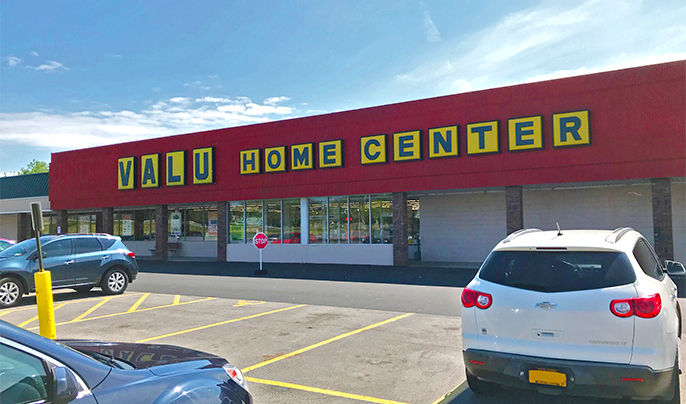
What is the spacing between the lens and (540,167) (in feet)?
58.6

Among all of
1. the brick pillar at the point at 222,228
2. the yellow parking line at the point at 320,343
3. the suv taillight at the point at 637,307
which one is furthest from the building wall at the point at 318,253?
the suv taillight at the point at 637,307

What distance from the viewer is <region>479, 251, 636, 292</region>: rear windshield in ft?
14.4

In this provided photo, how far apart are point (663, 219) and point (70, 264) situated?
17.8 m

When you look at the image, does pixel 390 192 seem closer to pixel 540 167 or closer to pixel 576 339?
pixel 540 167

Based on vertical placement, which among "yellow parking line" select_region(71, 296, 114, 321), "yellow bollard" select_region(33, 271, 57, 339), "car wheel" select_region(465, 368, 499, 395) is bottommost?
"yellow parking line" select_region(71, 296, 114, 321)

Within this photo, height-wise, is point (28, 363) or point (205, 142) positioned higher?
point (205, 142)

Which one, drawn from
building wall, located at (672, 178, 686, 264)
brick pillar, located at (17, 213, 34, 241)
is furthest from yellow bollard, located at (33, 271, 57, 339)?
brick pillar, located at (17, 213, 34, 241)

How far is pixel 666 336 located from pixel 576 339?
2.46 feet

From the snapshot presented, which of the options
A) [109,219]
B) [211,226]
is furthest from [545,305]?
[109,219]

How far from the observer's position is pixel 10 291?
11656 mm

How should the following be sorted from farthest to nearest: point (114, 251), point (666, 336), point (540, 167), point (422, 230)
Answer: point (422, 230), point (540, 167), point (114, 251), point (666, 336)

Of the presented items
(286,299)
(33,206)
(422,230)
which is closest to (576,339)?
(33,206)

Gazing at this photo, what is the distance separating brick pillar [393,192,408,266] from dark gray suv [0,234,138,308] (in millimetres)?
10492

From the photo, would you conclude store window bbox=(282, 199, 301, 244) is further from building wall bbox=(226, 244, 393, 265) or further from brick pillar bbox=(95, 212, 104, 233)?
brick pillar bbox=(95, 212, 104, 233)
